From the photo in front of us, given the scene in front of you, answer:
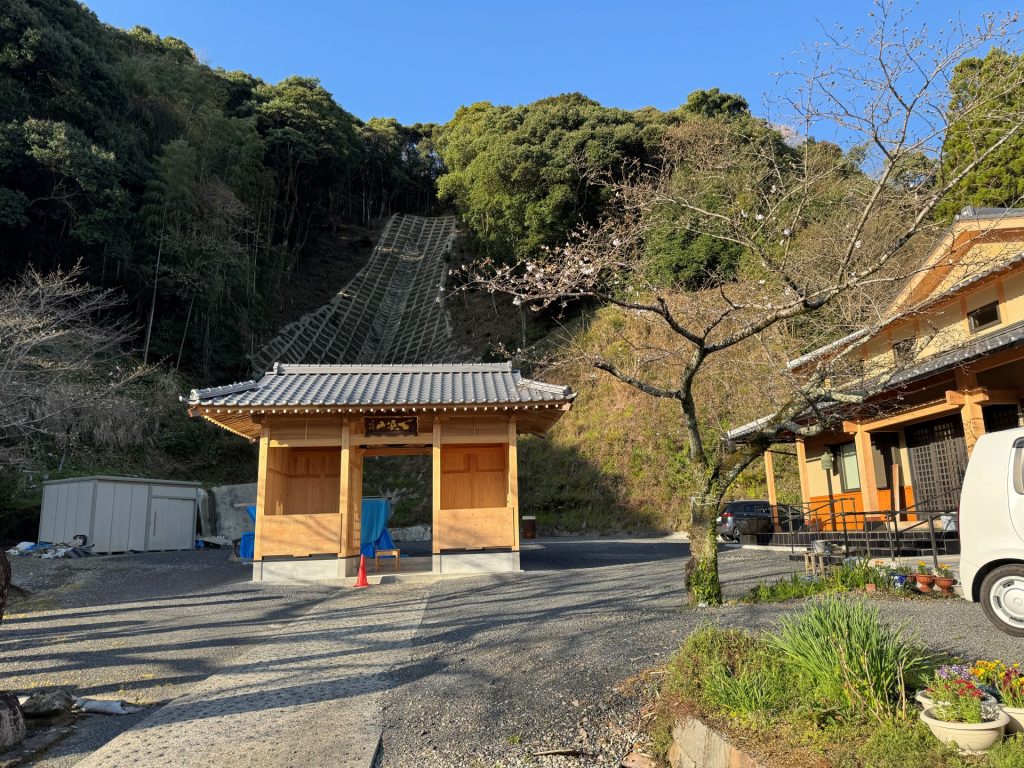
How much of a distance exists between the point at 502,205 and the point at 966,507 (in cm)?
2746

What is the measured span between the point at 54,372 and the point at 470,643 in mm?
15730

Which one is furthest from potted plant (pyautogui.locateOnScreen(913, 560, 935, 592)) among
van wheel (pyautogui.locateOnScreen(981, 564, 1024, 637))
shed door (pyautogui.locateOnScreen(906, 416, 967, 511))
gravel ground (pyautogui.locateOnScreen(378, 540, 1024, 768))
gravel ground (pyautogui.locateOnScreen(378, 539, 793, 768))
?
shed door (pyautogui.locateOnScreen(906, 416, 967, 511))

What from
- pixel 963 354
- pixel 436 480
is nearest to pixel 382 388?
pixel 436 480

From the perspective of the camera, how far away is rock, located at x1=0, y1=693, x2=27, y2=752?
4.40 meters

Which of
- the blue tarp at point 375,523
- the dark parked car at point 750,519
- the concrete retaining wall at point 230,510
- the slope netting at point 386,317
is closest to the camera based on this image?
the blue tarp at point 375,523

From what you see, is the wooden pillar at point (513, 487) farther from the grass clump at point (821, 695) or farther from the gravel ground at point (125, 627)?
the grass clump at point (821, 695)

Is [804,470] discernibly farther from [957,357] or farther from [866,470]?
[957,357]

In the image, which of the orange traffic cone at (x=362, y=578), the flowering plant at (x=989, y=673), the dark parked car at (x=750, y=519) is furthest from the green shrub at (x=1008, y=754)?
the dark parked car at (x=750, y=519)

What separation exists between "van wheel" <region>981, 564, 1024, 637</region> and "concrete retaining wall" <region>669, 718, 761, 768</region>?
3524 millimetres

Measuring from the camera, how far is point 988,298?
11594 millimetres

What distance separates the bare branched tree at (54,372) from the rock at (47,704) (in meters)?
8.41

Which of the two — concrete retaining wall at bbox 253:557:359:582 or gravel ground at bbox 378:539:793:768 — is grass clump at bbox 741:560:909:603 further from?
concrete retaining wall at bbox 253:557:359:582

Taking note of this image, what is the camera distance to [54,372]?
654 inches

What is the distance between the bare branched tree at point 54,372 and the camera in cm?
1409
